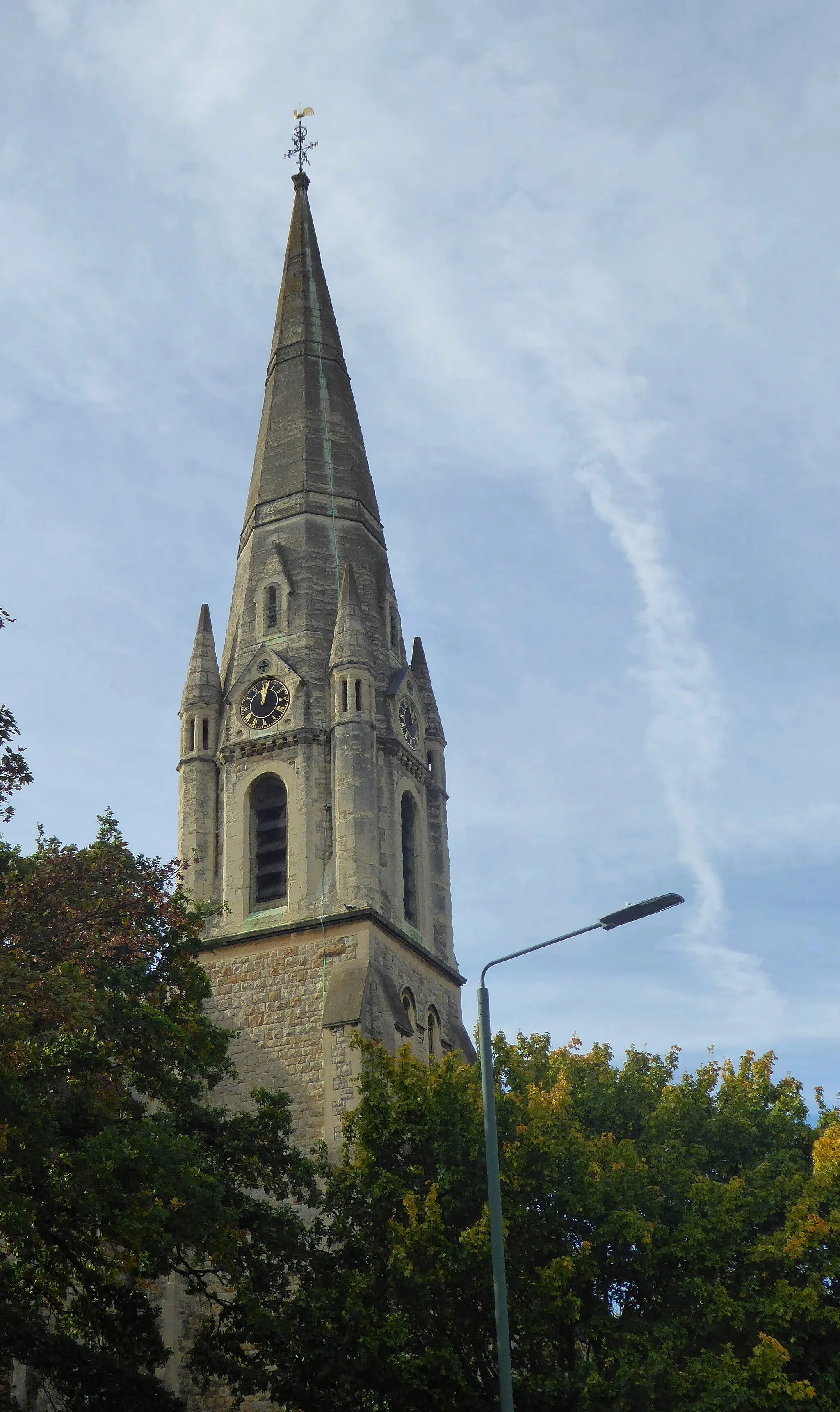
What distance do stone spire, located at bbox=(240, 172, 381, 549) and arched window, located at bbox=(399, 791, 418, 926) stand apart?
8.68m

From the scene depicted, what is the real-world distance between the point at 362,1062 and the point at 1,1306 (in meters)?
6.73

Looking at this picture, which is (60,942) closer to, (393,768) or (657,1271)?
(657,1271)

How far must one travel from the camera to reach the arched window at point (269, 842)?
35719 millimetres

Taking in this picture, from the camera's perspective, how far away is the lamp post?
16406mm

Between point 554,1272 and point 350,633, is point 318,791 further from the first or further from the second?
point 554,1272

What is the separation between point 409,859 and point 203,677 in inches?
274

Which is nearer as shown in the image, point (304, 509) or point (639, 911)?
point (639, 911)

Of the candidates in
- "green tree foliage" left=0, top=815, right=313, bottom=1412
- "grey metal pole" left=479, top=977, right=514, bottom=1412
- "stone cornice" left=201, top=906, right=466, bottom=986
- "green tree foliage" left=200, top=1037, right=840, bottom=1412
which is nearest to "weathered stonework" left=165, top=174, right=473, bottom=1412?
"stone cornice" left=201, top=906, right=466, bottom=986

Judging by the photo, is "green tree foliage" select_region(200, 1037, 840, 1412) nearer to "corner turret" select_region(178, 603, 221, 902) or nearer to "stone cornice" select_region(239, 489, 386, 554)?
"corner turret" select_region(178, 603, 221, 902)

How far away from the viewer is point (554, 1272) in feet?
71.8

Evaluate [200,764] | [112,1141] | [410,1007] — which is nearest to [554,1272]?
[112,1141]

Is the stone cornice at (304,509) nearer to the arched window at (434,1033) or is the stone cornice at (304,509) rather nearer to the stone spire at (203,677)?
the stone spire at (203,677)

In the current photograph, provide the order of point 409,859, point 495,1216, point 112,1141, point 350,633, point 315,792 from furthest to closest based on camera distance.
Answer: point 350,633
point 409,859
point 315,792
point 112,1141
point 495,1216

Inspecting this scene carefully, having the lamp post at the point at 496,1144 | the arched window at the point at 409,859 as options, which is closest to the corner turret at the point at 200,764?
the arched window at the point at 409,859
